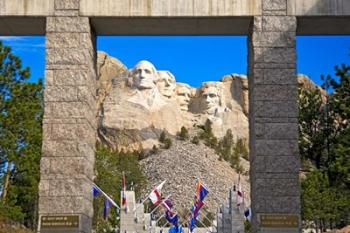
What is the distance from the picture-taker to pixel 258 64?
14.1m

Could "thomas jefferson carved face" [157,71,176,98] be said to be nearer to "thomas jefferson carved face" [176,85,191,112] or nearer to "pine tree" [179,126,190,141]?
"thomas jefferson carved face" [176,85,191,112]

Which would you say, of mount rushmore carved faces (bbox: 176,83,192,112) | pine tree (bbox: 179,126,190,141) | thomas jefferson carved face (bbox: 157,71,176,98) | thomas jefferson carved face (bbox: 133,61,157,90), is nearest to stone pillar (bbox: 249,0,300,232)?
pine tree (bbox: 179,126,190,141)

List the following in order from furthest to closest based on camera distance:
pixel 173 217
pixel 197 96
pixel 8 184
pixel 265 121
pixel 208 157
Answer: pixel 197 96 < pixel 208 157 < pixel 173 217 < pixel 8 184 < pixel 265 121

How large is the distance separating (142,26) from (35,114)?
2178cm

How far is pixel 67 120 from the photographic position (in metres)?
13.8

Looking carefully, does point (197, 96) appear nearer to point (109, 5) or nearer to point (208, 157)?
point (208, 157)

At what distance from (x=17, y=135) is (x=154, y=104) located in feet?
289

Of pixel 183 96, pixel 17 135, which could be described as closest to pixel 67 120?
pixel 17 135

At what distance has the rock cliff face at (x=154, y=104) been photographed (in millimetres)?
111812

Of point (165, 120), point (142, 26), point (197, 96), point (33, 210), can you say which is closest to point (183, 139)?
point (165, 120)

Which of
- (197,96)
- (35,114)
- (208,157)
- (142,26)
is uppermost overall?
(197,96)

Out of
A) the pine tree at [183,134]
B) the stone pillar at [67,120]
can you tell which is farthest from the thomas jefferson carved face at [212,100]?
the stone pillar at [67,120]

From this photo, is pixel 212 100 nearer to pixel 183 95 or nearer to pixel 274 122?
pixel 183 95

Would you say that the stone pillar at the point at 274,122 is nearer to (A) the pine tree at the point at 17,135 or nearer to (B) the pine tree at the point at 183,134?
A: (A) the pine tree at the point at 17,135
